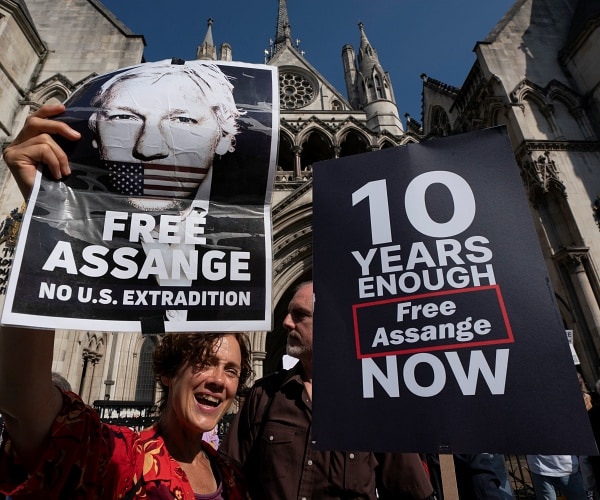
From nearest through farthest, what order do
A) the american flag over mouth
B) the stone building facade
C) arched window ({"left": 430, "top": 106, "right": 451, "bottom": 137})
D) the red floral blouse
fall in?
the red floral blouse, the american flag over mouth, the stone building facade, arched window ({"left": 430, "top": 106, "right": 451, "bottom": 137})

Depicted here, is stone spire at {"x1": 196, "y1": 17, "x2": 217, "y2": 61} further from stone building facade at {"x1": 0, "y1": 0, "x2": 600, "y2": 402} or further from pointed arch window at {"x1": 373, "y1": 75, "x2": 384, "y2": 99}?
pointed arch window at {"x1": 373, "y1": 75, "x2": 384, "y2": 99}

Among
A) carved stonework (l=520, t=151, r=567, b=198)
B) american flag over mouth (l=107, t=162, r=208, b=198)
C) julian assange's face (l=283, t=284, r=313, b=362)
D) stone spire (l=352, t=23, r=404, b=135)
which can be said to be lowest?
julian assange's face (l=283, t=284, r=313, b=362)

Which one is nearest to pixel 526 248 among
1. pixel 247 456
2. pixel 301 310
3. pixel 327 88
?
pixel 301 310

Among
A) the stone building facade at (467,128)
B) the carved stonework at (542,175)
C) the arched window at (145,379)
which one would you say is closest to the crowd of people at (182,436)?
the stone building facade at (467,128)

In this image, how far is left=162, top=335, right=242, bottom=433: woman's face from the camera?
1467 mm

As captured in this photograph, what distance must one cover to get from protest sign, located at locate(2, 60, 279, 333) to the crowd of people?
12 centimetres

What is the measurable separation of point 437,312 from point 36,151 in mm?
1615

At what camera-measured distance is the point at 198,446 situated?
1549 millimetres

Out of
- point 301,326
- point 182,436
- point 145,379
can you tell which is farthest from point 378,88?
point 182,436

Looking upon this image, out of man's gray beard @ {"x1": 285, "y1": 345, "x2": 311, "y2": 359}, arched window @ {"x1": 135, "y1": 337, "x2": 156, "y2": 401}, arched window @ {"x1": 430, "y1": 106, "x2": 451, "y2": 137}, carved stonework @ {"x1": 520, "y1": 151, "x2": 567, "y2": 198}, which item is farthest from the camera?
arched window @ {"x1": 430, "y1": 106, "x2": 451, "y2": 137}

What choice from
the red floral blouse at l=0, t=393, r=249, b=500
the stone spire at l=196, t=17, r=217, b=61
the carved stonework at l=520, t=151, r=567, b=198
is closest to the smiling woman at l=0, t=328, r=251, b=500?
the red floral blouse at l=0, t=393, r=249, b=500

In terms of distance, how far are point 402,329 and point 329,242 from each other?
0.51 m

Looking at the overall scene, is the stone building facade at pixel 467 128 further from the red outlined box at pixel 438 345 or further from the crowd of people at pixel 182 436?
the red outlined box at pixel 438 345

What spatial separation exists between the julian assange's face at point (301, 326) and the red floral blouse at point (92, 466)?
2.89 feet
